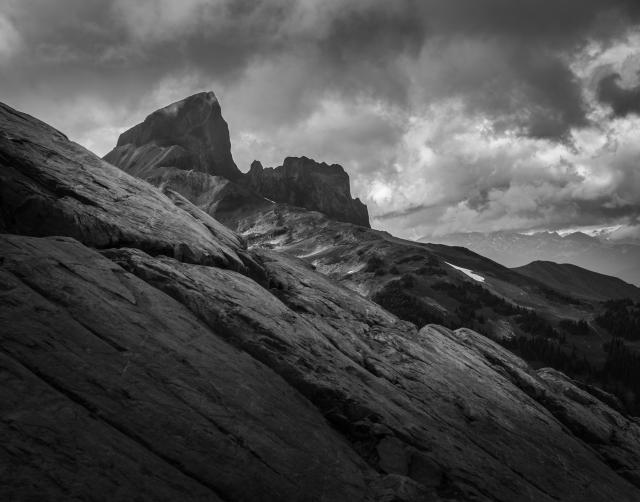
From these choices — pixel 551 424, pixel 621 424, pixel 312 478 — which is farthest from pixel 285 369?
pixel 621 424

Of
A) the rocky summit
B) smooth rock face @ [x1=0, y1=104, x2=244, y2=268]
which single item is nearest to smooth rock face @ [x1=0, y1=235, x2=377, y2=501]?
the rocky summit

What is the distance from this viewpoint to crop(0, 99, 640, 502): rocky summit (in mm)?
14312

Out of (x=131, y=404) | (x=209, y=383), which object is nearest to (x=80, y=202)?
(x=209, y=383)

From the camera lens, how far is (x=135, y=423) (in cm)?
1536

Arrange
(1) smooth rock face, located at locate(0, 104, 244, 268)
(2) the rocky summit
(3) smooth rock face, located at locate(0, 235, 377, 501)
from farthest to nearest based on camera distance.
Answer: (1) smooth rock face, located at locate(0, 104, 244, 268), (2) the rocky summit, (3) smooth rock face, located at locate(0, 235, 377, 501)

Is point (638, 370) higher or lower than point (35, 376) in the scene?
higher

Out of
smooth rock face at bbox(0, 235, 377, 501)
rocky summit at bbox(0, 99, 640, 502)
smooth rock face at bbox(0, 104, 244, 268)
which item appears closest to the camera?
smooth rock face at bbox(0, 235, 377, 501)

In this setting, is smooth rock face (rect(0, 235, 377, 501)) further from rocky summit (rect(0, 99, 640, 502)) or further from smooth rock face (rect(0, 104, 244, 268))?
smooth rock face (rect(0, 104, 244, 268))

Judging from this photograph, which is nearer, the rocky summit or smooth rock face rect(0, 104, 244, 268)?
the rocky summit

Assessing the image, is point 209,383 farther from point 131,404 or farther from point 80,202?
point 80,202

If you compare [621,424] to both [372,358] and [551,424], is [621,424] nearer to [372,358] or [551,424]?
[551,424]

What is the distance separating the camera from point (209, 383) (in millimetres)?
19031

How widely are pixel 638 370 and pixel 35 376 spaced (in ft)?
748

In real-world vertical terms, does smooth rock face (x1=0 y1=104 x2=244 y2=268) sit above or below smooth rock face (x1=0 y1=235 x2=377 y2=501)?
above
